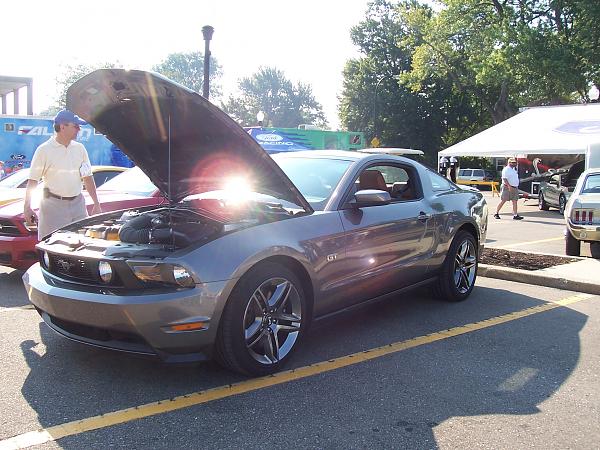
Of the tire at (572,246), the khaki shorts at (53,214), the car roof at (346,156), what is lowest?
the tire at (572,246)

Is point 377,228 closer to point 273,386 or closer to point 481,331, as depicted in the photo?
point 481,331

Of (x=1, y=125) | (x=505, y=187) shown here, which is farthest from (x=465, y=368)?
(x=1, y=125)

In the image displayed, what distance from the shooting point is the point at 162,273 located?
3119mm

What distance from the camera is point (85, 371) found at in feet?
11.4

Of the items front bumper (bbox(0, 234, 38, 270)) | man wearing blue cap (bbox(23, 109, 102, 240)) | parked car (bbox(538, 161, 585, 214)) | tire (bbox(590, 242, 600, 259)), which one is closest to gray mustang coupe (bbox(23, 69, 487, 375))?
man wearing blue cap (bbox(23, 109, 102, 240))

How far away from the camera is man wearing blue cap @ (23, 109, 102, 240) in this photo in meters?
4.77

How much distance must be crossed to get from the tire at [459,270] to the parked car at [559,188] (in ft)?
40.9

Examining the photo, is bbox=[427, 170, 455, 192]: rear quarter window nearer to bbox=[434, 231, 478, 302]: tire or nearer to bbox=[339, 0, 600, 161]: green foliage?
bbox=[434, 231, 478, 302]: tire

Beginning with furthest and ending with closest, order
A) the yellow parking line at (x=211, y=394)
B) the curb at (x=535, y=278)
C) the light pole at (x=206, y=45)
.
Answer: the light pole at (x=206, y=45)
the curb at (x=535, y=278)
the yellow parking line at (x=211, y=394)

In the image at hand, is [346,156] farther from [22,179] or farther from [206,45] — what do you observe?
[206,45]

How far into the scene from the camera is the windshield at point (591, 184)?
891cm

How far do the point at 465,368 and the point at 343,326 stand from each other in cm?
122

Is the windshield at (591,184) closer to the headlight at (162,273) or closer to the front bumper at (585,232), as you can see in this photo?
the front bumper at (585,232)

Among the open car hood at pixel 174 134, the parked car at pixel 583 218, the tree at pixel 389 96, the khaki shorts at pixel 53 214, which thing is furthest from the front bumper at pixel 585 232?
the tree at pixel 389 96
